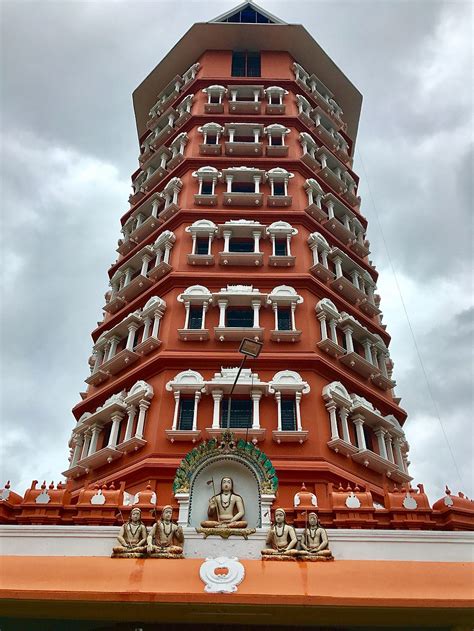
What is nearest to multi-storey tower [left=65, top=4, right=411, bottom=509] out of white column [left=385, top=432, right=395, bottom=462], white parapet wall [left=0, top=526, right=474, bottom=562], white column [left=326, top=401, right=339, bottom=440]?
Result: white column [left=326, top=401, right=339, bottom=440]

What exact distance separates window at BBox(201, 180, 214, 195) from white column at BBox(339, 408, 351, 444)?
12.8 metres

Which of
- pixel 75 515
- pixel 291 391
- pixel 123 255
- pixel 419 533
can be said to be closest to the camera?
pixel 419 533

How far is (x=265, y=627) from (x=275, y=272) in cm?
1437

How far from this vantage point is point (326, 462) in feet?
61.8

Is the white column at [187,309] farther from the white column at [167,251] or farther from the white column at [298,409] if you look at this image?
the white column at [298,409]

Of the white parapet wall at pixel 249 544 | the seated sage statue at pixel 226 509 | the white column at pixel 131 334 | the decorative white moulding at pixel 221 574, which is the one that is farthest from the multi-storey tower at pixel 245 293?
the decorative white moulding at pixel 221 574

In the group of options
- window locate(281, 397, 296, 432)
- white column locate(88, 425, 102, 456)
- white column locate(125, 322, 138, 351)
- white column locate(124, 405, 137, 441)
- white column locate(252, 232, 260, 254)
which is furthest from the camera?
white column locate(252, 232, 260, 254)

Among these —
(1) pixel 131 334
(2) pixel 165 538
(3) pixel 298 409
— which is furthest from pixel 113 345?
(2) pixel 165 538

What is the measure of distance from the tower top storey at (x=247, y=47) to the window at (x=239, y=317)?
16.7 m

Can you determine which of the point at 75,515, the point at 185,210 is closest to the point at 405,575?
the point at 75,515

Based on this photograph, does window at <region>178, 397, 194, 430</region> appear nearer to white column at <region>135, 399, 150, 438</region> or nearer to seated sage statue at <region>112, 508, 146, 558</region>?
white column at <region>135, 399, 150, 438</region>

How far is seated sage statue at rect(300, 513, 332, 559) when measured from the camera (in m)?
13.4

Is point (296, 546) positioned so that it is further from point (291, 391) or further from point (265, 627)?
point (291, 391)

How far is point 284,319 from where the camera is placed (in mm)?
23422
